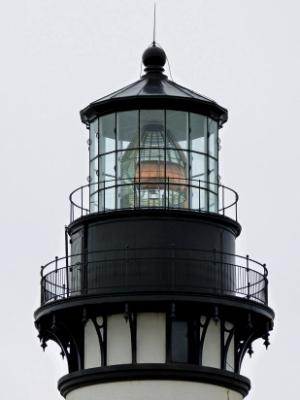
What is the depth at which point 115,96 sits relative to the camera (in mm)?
36844

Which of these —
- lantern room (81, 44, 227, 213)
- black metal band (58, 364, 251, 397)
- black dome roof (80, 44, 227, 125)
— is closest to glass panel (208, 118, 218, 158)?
lantern room (81, 44, 227, 213)

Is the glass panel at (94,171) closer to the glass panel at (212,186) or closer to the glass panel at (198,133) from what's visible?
the glass panel at (198,133)

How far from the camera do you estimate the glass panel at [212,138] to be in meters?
37.1

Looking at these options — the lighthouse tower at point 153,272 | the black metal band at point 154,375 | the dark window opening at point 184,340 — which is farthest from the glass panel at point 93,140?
the black metal band at point 154,375

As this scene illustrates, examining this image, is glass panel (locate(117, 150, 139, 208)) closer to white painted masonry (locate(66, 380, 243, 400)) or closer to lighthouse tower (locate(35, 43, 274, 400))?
lighthouse tower (locate(35, 43, 274, 400))

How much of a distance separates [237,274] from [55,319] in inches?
136

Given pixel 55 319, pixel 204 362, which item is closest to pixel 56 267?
pixel 55 319

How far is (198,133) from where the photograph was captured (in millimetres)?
36906

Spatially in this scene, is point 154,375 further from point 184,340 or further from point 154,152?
point 154,152

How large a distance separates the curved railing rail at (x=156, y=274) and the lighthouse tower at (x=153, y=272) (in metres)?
0.02

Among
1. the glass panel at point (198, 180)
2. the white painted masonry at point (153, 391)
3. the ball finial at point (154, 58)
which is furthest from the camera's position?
the ball finial at point (154, 58)

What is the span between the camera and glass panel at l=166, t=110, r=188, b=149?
36594 millimetres

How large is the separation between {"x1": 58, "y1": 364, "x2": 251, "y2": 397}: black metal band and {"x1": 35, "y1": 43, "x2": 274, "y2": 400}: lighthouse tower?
18mm

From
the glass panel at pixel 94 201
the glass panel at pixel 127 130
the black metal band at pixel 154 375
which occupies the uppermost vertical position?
the glass panel at pixel 127 130
